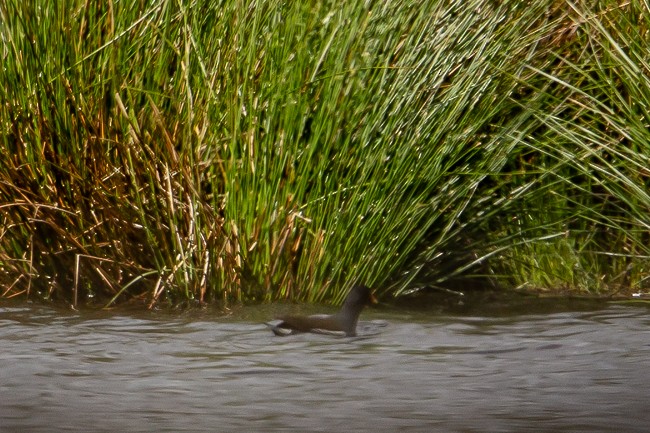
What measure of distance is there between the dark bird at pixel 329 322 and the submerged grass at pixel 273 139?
0.49 meters

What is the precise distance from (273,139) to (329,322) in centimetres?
90

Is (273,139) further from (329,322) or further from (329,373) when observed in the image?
(329,373)

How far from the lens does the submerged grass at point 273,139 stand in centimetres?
556

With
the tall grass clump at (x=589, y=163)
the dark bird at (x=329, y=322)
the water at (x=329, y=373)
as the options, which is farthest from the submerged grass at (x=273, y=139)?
the dark bird at (x=329, y=322)

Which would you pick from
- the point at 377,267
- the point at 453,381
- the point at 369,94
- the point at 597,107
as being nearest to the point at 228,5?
the point at 369,94

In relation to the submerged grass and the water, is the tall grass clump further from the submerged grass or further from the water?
the water

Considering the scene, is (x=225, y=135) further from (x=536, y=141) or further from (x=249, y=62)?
(x=536, y=141)

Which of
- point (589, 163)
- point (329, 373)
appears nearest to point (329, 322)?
point (329, 373)

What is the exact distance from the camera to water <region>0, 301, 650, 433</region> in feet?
12.8

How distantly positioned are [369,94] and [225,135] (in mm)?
609

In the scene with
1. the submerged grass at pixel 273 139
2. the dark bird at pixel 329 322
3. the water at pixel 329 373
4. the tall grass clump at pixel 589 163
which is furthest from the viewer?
the tall grass clump at pixel 589 163

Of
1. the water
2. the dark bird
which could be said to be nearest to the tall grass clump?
the water

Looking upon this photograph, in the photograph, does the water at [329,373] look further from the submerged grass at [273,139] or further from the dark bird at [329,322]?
the submerged grass at [273,139]

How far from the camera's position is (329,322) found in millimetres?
5035
